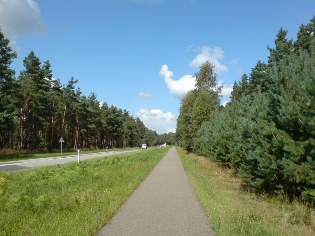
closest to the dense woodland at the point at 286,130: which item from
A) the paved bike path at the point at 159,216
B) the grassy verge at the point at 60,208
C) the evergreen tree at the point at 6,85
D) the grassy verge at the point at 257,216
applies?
the grassy verge at the point at 257,216

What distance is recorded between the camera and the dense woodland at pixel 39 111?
39.7 metres

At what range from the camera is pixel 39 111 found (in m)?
57.2

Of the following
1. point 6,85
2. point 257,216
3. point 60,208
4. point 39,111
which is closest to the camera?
point 257,216

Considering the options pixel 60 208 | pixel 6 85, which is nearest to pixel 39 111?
pixel 6 85

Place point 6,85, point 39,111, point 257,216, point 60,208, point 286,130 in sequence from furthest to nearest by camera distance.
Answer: point 39,111, point 6,85, point 286,130, point 60,208, point 257,216

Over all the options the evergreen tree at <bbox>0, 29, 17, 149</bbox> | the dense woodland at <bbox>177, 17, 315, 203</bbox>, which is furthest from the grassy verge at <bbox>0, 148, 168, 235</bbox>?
the evergreen tree at <bbox>0, 29, 17, 149</bbox>

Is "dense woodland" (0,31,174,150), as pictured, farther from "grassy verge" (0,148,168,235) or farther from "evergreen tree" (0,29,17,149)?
"grassy verge" (0,148,168,235)

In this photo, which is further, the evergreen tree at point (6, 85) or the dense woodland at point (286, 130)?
the evergreen tree at point (6, 85)

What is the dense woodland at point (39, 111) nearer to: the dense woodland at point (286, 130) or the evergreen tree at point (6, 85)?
the evergreen tree at point (6, 85)

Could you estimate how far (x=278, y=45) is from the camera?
39.0 m

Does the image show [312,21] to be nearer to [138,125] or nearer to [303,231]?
[303,231]

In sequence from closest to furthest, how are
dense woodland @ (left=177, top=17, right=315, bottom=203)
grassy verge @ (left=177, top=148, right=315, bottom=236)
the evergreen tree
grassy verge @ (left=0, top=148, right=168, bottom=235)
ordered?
grassy verge @ (left=0, top=148, right=168, bottom=235) < grassy verge @ (left=177, top=148, right=315, bottom=236) < dense woodland @ (left=177, top=17, right=315, bottom=203) < the evergreen tree

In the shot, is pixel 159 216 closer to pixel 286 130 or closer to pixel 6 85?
pixel 286 130

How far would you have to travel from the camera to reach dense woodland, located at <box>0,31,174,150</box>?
39688 mm
